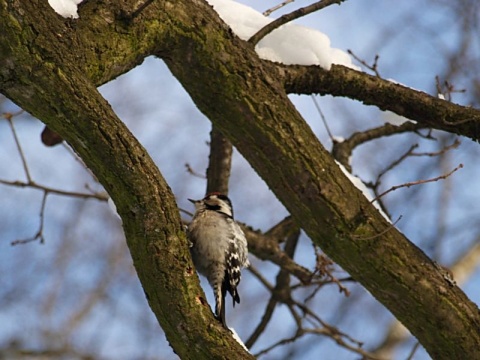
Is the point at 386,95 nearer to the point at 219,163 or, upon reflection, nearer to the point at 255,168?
the point at 255,168

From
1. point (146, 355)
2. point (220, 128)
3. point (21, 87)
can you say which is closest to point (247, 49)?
point (220, 128)

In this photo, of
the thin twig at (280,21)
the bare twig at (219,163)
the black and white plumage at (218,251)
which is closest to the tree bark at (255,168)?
the thin twig at (280,21)

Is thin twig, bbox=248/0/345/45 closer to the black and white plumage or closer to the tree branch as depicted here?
the tree branch

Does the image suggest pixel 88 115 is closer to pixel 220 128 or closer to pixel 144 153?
pixel 144 153

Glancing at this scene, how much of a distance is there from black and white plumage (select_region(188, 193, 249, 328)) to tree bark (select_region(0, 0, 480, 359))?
2.23 feet

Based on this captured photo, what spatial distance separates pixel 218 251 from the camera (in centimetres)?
356

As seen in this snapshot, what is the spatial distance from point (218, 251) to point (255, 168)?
0.68 metres

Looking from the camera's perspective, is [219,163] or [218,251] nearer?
[218,251]

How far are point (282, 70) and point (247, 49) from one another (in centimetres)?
40

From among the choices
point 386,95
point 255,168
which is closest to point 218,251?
point 255,168

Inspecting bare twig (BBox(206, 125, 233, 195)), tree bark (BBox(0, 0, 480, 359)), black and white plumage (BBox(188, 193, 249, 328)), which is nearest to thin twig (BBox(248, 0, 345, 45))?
tree bark (BBox(0, 0, 480, 359))

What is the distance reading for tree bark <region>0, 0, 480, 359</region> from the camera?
2.38 meters

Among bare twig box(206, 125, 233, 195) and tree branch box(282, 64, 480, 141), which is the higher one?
bare twig box(206, 125, 233, 195)

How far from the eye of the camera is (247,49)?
2.99m
